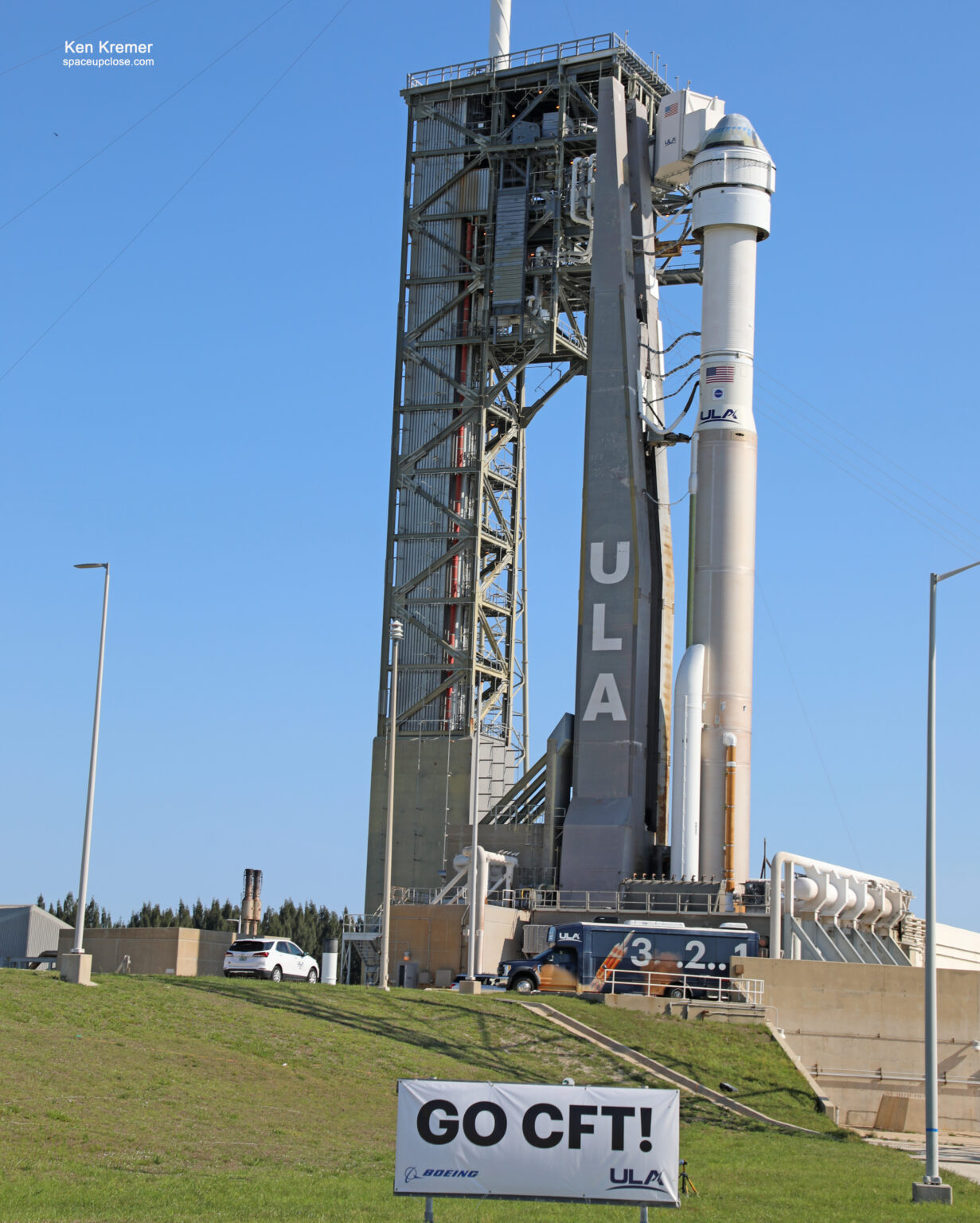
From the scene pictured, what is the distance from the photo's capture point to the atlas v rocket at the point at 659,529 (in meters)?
59.9

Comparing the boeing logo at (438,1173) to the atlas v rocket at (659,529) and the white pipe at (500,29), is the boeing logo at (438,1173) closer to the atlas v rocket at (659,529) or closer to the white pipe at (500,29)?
the atlas v rocket at (659,529)

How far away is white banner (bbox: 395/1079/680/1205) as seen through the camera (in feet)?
57.2

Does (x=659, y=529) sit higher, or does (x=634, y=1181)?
(x=659, y=529)

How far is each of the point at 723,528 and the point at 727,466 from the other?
8.00ft

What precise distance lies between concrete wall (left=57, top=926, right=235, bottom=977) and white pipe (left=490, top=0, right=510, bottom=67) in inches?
1869

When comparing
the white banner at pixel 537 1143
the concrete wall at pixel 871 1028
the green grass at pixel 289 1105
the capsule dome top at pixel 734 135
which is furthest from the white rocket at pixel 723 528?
the white banner at pixel 537 1143

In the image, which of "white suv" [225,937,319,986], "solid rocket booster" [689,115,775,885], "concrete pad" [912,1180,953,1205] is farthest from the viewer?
"solid rocket booster" [689,115,775,885]

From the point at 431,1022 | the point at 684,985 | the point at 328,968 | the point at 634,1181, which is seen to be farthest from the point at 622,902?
the point at 634,1181

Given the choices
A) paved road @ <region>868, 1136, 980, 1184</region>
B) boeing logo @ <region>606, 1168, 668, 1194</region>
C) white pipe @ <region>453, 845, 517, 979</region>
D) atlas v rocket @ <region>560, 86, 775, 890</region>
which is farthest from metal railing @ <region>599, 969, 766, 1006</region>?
boeing logo @ <region>606, 1168, 668, 1194</region>

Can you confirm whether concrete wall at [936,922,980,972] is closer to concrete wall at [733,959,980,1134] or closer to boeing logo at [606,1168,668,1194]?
concrete wall at [733,959,980,1134]

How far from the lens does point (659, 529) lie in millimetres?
66312

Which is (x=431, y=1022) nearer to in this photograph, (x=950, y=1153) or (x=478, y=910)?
(x=950, y=1153)

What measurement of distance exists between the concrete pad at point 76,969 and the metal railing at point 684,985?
1997 centimetres

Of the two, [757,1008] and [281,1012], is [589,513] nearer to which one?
[757,1008]
